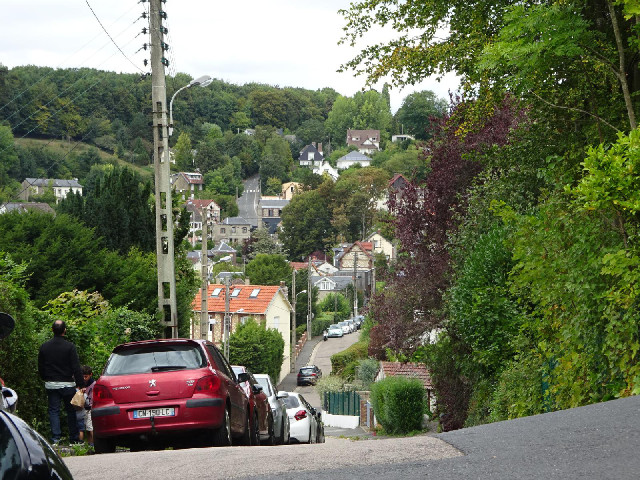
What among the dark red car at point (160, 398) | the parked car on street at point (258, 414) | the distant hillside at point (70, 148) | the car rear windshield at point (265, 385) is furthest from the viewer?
the distant hillside at point (70, 148)

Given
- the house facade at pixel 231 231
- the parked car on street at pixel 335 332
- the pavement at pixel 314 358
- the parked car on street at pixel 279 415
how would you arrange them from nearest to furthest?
the parked car on street at pixel 279 415 < the pavement at pixel 314 358 < the parked car on street at pixel 335 332 < the house facade at pixel 231 231

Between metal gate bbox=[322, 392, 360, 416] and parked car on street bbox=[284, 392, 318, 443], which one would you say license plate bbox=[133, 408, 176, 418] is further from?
metal gate bbox=[322, 392, 360, 416]

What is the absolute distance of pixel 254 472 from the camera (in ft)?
23.6

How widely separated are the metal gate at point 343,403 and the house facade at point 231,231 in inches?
5076

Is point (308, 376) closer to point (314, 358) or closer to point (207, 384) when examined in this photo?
point (314, 358)

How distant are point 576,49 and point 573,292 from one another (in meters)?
3.46

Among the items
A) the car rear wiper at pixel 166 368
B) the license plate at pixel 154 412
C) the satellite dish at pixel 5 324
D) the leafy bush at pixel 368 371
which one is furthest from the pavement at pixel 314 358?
the satellite dish at pixel 5 324

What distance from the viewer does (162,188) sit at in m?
20.3

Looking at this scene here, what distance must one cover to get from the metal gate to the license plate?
38225mm

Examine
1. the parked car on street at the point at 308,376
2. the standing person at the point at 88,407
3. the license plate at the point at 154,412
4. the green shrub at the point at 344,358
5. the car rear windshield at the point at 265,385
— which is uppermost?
the license plate at the point at 154,412

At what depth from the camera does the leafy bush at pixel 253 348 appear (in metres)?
59.2

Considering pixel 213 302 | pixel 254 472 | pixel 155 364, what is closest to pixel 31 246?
pixel 155 364

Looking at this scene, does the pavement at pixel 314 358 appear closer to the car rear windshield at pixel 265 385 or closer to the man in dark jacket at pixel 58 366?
the car rear windshield at pixel 265 385

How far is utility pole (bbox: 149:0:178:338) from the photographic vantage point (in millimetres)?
20266
